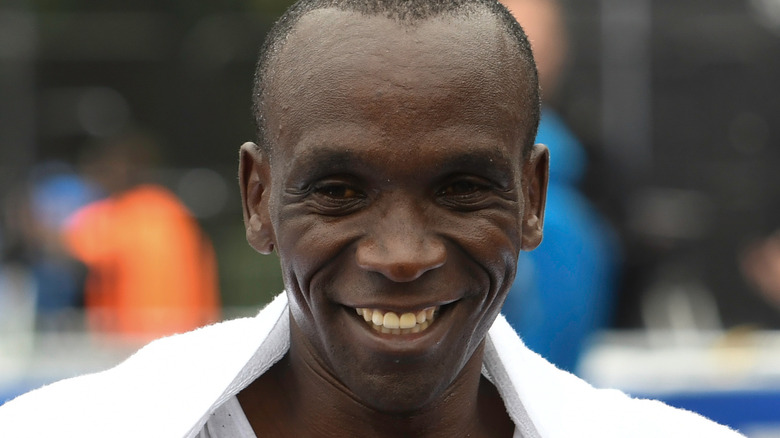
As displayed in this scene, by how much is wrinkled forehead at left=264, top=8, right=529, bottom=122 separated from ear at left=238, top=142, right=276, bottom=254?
0.13 meters

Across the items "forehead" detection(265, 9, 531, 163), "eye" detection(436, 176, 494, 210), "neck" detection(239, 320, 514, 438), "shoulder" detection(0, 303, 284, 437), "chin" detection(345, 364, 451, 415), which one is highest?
"forehead" detection(265, 9, 531, 163)

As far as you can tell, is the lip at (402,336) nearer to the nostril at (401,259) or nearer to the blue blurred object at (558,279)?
the nostril at (401,259)

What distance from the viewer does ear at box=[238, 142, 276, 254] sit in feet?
7.72

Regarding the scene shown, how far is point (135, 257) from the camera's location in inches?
309

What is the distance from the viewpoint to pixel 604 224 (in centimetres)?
589

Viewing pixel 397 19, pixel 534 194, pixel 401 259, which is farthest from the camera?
pixel 534 194

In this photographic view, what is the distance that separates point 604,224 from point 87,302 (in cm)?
379

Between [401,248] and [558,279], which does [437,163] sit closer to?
[401,248]

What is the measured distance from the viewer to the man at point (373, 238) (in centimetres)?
209

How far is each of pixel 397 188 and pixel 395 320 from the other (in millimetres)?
228

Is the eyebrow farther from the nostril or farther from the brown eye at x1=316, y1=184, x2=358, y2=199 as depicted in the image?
the nostril

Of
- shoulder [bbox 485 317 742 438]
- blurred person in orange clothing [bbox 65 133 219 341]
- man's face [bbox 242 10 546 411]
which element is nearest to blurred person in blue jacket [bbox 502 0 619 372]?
shoulder [bbox 485 317 742 438]

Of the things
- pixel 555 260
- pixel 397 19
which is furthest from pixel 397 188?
pixel 555 260

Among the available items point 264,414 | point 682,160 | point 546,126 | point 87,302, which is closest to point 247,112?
point 87,302
